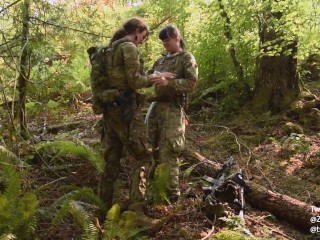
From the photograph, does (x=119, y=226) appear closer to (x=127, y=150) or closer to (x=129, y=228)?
(x=129, y=228)

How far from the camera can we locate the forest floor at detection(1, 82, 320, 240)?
14.8 ft

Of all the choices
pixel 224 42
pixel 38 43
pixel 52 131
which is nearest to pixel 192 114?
pixel 224 42

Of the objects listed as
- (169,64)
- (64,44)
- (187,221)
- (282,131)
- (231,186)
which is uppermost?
(64,44)

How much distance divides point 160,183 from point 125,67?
1.58 meters

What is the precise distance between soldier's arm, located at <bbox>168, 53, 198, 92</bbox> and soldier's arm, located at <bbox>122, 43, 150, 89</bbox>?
728mm

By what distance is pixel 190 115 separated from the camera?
980cm

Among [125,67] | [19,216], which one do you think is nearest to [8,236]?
[19,216]

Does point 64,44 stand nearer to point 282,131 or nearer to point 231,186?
point 231,186

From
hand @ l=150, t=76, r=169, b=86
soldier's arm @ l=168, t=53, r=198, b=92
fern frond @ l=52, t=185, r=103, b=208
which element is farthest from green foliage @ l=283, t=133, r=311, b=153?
fern frond @ l=52, t=185, r=103, b=208

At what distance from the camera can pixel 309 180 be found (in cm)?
656

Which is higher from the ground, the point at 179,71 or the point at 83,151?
the point at 179,71

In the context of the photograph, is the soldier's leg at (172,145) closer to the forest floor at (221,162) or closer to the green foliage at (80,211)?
the forest floor at (221,162)

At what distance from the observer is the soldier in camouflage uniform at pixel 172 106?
5234mm

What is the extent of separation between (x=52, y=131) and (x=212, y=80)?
179 inches
